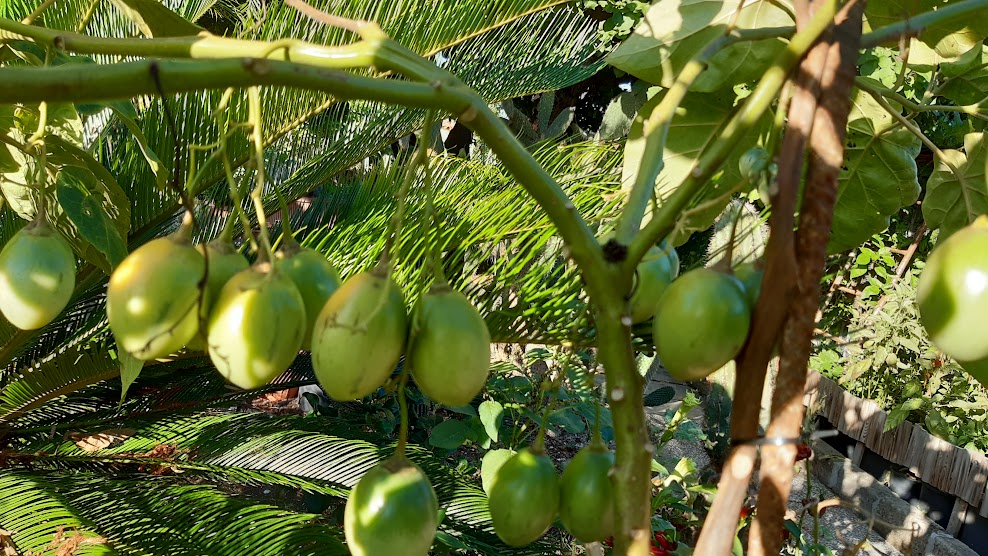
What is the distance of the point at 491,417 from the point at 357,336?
152 centimetres

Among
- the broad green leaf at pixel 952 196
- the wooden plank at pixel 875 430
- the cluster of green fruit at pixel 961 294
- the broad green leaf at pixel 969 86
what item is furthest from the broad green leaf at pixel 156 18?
the wooden plank at pixel 875 430

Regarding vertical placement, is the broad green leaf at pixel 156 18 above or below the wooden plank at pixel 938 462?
above

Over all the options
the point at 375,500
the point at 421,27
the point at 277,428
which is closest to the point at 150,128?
the point at 421,27

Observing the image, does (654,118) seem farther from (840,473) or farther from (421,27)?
(840,473)

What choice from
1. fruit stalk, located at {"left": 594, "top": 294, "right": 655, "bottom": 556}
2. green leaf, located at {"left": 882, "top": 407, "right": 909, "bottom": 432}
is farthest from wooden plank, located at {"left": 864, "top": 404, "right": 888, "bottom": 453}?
fruit stalk, located at {"left": 594, "top": 294, "right": 655, "bottom": 556}

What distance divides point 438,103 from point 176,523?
157 centimetres

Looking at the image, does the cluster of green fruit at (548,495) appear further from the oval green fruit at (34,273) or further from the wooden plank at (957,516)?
the wooden plank at (957,516)

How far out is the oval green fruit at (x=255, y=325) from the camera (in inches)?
17.9

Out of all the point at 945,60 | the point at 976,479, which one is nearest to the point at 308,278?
the point at 945,60

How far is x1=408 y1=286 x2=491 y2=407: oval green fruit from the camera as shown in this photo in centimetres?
49

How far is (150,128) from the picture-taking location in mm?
1966

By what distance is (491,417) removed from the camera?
6.38 feet

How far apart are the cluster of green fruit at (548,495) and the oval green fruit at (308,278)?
0.20 metres

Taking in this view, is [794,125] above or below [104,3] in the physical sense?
below
